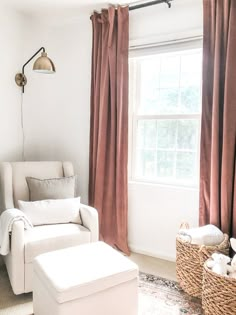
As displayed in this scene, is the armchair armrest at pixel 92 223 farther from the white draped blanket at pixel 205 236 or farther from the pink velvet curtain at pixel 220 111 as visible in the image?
the pink velvet curtain at pixel 220 111

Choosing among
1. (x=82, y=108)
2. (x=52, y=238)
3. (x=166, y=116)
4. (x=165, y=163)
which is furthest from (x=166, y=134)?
(x=52, y=238)

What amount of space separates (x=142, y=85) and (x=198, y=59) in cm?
59

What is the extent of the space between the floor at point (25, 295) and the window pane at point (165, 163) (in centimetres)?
82

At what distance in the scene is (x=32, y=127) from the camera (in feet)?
11.0

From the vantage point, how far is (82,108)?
3178mm

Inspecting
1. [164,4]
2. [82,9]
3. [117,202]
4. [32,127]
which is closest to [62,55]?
[82,9]

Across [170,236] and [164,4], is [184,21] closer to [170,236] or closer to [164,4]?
[164,4]

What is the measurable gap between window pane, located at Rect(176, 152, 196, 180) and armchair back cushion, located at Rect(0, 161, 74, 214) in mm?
1050

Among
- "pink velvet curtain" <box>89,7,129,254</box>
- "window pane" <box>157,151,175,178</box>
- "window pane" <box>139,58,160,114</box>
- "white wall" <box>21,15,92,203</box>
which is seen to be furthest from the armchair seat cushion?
"window pane" <box>139,58,160,114</box>

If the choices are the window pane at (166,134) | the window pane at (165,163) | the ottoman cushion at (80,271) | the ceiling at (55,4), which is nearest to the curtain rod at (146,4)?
the ceiling at (55,4)

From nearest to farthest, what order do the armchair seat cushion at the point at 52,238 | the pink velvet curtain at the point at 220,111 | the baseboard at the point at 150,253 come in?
1. the armchair seat cushion at the point at 52,238
2. the pink velvet curtain at the point at 220,111
3. the baseboard at the point at 150,253

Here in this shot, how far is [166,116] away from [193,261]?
1351 millimetres

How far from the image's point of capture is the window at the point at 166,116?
275 cm

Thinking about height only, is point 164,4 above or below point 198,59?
above
